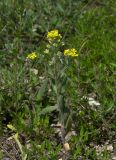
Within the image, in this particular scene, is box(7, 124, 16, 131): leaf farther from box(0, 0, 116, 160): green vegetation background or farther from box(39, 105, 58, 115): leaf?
box(39, 105, 58, 115): leaf

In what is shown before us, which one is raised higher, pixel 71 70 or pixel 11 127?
pixel 71 70

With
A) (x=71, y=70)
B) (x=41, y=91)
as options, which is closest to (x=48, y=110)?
(x=41, y=91)

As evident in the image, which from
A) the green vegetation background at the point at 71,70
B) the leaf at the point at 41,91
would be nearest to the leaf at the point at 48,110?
the green vegetation background at the point at 71,70

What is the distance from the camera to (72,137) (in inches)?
145

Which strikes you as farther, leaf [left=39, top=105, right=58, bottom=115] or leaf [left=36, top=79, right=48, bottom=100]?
leaf [left=36, top=79, right=48, bottom=100]

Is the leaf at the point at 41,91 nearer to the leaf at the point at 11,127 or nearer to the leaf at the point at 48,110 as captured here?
the leaf at the point at 48,110

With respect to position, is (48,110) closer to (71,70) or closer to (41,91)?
(41,91)

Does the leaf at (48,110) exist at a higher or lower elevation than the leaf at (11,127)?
higher

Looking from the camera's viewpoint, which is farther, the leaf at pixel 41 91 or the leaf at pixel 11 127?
the leaf at pixel 41 91

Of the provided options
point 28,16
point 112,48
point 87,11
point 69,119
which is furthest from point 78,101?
point 87,11

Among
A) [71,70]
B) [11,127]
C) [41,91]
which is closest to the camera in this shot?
[11,127]

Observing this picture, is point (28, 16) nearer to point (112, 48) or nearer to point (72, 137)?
point (112, 48)

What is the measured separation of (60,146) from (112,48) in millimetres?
1753

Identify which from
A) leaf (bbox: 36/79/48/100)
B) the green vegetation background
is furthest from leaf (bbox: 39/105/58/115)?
leaf (bbox: 36/79/48/100)
